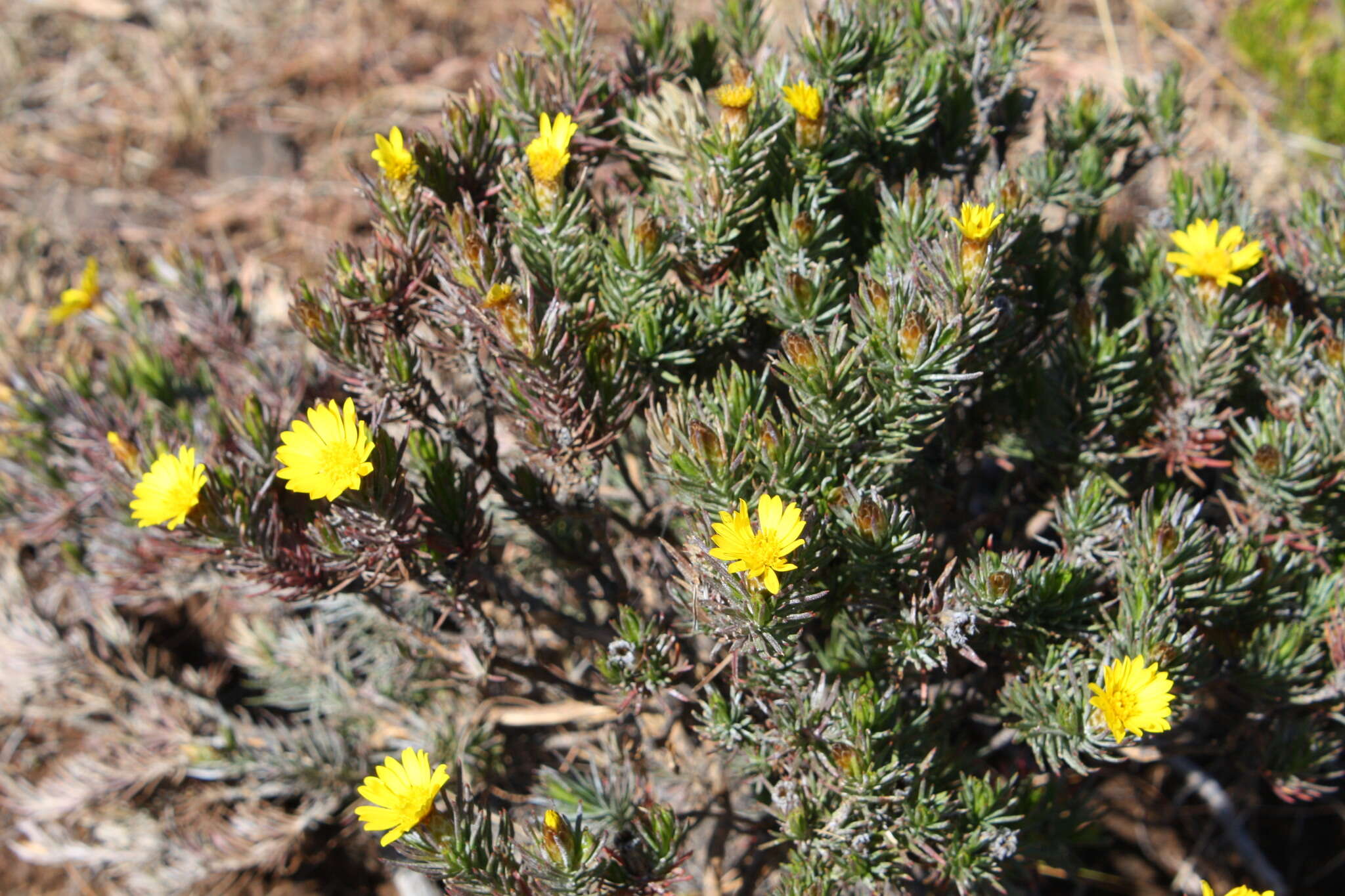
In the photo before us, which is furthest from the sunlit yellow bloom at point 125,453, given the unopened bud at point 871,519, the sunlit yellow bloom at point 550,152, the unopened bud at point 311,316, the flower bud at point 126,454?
the unopened bud at point 871,519

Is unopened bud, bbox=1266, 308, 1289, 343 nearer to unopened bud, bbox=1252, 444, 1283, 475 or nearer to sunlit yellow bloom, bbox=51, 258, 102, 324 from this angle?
unopened bud, bbox=1252, 444, 1283, 475

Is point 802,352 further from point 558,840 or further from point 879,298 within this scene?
point 558,840

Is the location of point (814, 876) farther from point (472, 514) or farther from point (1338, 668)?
point (1338, 668)

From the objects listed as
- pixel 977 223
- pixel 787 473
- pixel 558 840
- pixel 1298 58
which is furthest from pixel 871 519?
pixel 1298 58

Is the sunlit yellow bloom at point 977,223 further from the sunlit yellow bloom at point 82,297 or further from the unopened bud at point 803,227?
the sunlit yellow bloom at point 82,297

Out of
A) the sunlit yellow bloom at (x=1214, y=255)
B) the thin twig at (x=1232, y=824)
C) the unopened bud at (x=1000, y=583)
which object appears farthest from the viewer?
the thin twig at (x=1232, y=824)

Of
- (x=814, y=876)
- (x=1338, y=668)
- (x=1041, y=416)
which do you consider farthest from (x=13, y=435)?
(x=1338, y=668)

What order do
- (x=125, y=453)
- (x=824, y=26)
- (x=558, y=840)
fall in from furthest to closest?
(x=125, y=453) → (x=824, y=26) → (x=558, y=840)
